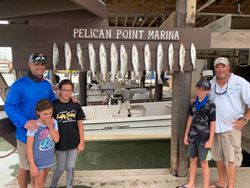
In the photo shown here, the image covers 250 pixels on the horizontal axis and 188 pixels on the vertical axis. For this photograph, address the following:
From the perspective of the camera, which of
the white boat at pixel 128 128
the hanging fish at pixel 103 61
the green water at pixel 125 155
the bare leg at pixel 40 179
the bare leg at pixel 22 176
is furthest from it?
the white boat at pixel 128 128

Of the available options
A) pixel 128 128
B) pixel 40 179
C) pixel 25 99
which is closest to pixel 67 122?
pixel 25 99

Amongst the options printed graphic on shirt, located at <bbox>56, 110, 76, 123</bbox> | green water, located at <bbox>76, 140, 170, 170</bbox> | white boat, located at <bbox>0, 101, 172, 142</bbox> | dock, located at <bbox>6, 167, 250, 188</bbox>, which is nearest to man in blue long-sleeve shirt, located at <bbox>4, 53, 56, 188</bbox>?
printed graphic on shirt, located at <bbox>56, 110, 76, 123</bbox>

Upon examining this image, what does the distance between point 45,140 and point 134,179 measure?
55.6 inches

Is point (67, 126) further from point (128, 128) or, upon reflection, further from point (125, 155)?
point (125, 155)

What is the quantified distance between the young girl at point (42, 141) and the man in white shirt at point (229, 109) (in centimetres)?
163

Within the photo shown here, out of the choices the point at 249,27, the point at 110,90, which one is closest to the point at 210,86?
the point at 249,27

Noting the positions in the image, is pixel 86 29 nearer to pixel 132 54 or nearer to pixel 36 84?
pixel 132 54

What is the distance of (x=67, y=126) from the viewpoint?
2.61m

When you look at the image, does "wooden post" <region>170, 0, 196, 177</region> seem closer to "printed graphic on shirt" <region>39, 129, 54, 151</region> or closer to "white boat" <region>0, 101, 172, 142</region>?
"printed graphic on shirt" <region>39, 129, 54, 151</region>

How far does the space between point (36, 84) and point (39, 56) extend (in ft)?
0.83

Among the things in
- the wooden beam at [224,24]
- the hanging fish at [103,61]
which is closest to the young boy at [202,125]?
the wooden beam at [224,24]

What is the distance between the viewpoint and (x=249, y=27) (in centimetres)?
721

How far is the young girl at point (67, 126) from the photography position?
101 inches

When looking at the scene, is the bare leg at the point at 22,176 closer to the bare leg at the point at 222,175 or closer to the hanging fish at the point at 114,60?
the hanging fish at the point at 114,60
